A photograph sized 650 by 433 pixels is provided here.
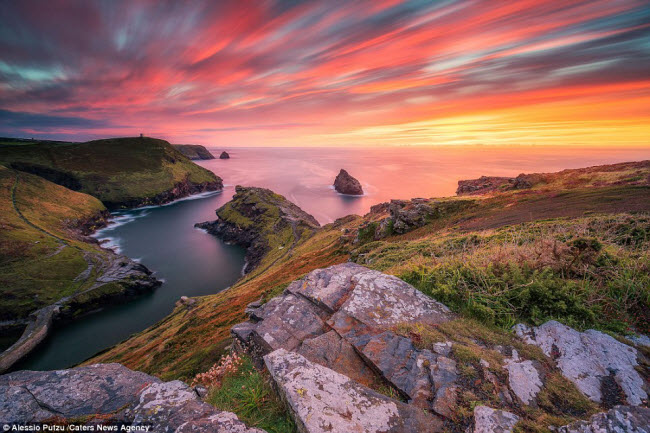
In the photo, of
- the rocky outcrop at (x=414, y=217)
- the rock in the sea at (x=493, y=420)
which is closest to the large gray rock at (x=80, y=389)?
the rock in the sea at (x=493, y=420)

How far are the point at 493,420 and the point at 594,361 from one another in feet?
9.05

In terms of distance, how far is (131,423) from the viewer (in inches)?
159

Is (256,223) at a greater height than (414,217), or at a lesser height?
lesser

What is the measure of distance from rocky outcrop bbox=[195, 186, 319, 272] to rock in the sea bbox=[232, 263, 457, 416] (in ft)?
230

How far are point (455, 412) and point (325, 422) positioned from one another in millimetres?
2198

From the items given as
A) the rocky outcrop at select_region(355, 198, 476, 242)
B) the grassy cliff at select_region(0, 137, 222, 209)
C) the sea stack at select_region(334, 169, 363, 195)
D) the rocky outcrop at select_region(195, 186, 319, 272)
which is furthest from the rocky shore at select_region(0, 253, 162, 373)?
the sea stack at select_region(334, 169, 363, 195)

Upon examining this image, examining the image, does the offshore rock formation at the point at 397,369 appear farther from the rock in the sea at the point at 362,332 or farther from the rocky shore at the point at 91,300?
the rocky shore at the point at 91,300

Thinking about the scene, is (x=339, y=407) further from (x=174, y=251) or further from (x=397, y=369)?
(x=174, y=251)

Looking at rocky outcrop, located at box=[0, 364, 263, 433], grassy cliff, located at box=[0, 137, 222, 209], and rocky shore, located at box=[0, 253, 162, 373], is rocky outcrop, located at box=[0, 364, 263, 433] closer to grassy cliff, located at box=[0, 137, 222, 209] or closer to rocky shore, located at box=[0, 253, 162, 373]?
rocky shore, located at box=[0, 253, 162, 373]

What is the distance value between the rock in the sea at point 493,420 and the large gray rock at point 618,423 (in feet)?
1.89

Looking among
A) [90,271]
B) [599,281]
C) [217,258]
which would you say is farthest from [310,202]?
[599,281]

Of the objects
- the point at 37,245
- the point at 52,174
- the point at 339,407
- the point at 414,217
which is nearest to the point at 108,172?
the point at 52,174

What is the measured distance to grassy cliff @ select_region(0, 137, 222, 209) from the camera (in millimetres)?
154450

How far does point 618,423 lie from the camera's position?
10.0ft
